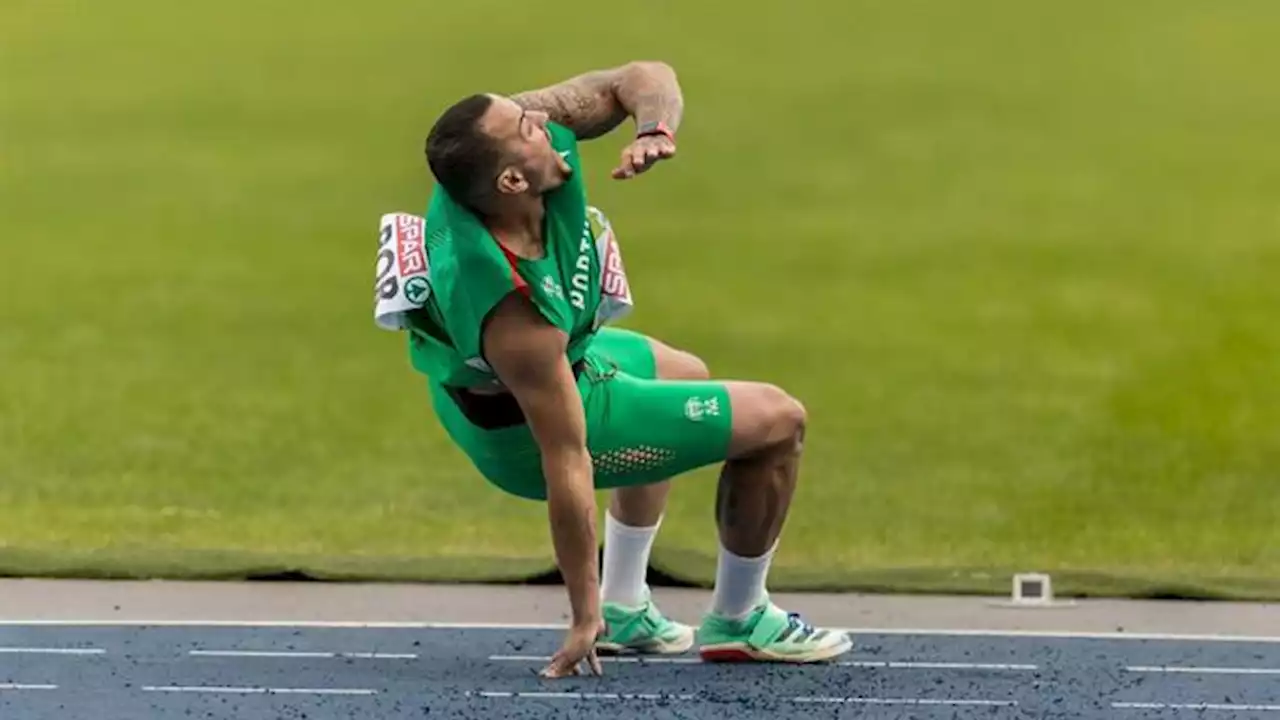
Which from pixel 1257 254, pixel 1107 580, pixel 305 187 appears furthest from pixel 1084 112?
pixel 1107 580

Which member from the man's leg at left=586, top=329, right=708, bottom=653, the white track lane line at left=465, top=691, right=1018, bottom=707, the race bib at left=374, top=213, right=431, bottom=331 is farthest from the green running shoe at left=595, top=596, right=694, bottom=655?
the race bib at left=374, top=213, right=431, bottom=331

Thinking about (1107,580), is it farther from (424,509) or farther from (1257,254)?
(1257,254)

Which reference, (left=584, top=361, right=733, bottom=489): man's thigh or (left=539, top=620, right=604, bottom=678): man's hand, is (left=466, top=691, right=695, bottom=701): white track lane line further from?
(left=584, top=361, right=733, bottom=489): man's thigh

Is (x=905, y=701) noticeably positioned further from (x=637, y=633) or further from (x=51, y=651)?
(x=51, y=651)

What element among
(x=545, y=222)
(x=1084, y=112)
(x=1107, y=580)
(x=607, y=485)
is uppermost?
(x=1084, y=112)

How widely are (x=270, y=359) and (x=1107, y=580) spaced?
5113 millimetres

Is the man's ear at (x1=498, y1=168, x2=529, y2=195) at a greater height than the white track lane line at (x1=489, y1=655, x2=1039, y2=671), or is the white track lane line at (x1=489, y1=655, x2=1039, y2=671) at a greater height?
the man's ear at (x1=498, y1=168, x2=529, y2=195)

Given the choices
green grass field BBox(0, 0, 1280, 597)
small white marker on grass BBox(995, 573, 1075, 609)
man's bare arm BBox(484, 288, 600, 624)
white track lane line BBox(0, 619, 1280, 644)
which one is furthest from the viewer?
green grass field BBox(0, 0, 1280, 597)

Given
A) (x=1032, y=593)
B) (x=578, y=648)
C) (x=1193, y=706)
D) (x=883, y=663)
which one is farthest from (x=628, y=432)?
(x=1032, y=593)

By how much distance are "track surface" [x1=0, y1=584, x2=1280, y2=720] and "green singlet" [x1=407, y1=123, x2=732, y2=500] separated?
0.46 meters

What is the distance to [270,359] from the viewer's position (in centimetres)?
949

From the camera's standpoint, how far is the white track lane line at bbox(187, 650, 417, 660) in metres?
4.45

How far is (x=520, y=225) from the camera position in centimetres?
386

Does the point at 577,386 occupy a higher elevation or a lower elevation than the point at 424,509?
higher
